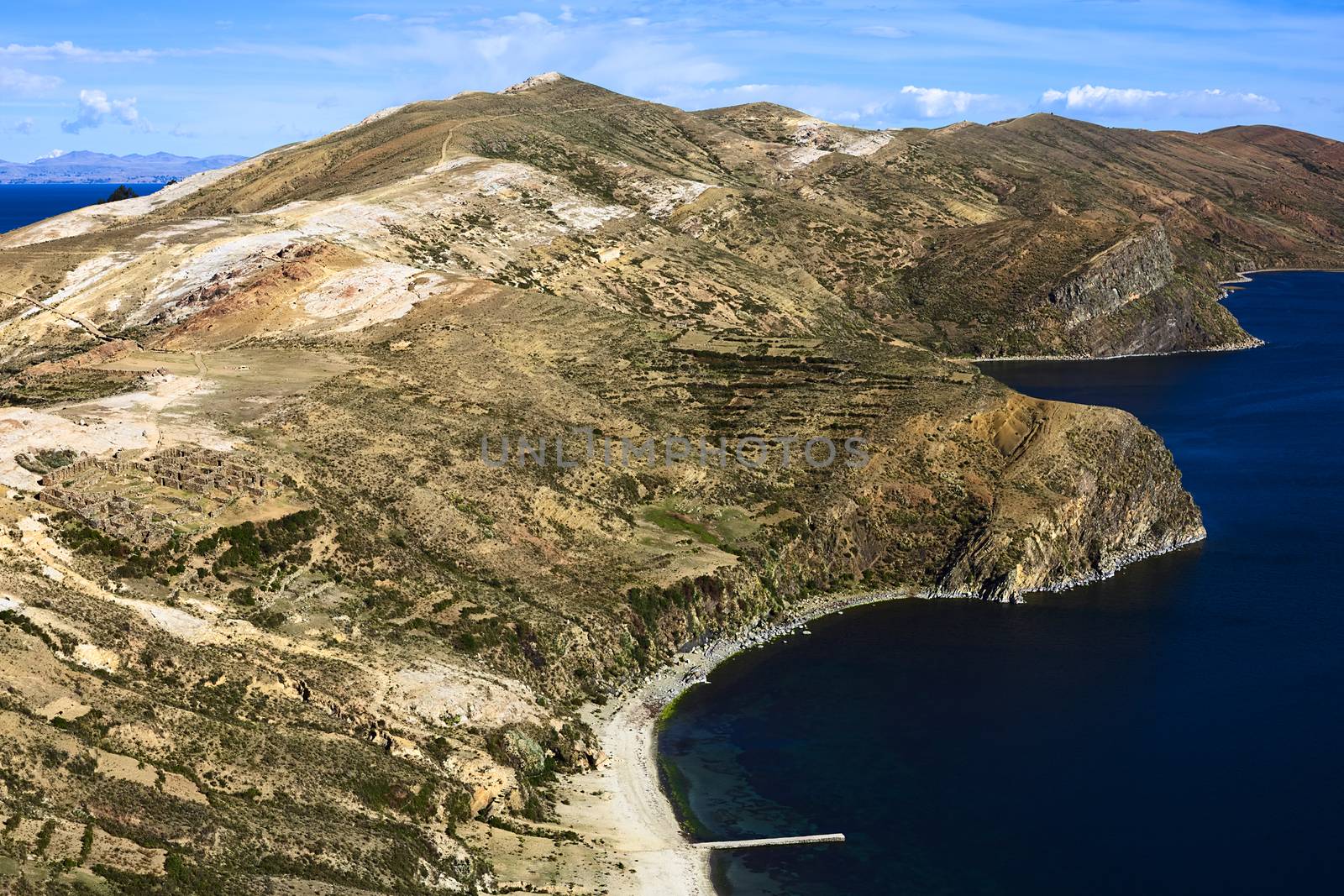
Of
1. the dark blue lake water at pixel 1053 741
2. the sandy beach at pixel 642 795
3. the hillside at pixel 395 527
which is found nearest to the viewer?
the hillside at pixel 395 527

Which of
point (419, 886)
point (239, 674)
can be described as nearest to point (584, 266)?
point (239, 674)

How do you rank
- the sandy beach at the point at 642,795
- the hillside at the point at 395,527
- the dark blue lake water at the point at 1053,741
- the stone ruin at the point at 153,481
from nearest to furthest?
1. the hillside at the point at 395,527
2. the sandy beach at the point at 642,795
3. the dark blue lake water at the point at 1053,741
4. the stone ruin at the point at 153,481

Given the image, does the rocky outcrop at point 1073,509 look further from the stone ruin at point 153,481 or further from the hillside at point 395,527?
the stone ruin at point 153,481

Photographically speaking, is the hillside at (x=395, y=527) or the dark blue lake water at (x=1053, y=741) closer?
the hillside at (x=395, y=527)

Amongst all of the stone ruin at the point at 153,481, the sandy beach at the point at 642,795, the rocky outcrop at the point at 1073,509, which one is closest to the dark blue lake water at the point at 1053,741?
the sandy beach at the point at 642,795

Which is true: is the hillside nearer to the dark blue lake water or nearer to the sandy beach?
the sandy beach

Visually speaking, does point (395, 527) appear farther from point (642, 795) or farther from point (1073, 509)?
point (1073, 509)

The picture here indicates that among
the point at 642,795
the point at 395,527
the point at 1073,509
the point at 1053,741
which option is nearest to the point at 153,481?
the point at 395,527
